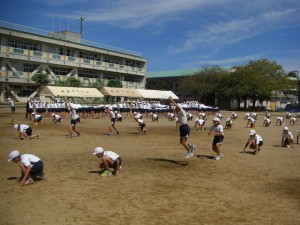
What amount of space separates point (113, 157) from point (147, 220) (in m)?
3.60

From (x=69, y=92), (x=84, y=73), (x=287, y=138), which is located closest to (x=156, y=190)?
(x=287, y=138)

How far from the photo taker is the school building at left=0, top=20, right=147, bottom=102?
4381 cm

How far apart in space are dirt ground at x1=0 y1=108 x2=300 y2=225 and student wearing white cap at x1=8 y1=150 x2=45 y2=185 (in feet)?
0.72

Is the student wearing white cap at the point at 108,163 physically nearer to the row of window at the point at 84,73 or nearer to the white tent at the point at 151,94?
the row of window at the point at 84,73

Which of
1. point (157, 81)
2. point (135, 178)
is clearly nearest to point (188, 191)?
point (135, 178)

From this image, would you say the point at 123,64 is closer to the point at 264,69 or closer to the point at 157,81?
the point at 157,81

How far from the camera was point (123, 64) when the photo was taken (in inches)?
2591

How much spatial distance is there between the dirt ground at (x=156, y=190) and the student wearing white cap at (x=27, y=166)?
22 centimetres

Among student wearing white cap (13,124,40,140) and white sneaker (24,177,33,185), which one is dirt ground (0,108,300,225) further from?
student wearing white cap (13,124,40,140)

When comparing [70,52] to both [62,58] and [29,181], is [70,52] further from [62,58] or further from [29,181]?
[29,181]

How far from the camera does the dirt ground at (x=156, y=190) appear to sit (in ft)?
20.1

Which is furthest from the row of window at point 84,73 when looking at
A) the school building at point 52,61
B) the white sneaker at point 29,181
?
the white sneaker at point 29,181

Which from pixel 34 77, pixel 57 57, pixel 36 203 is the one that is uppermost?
pixel 57 57

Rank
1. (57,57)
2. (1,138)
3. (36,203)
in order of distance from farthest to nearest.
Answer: (57,57) → (1,138) → (36,203)
